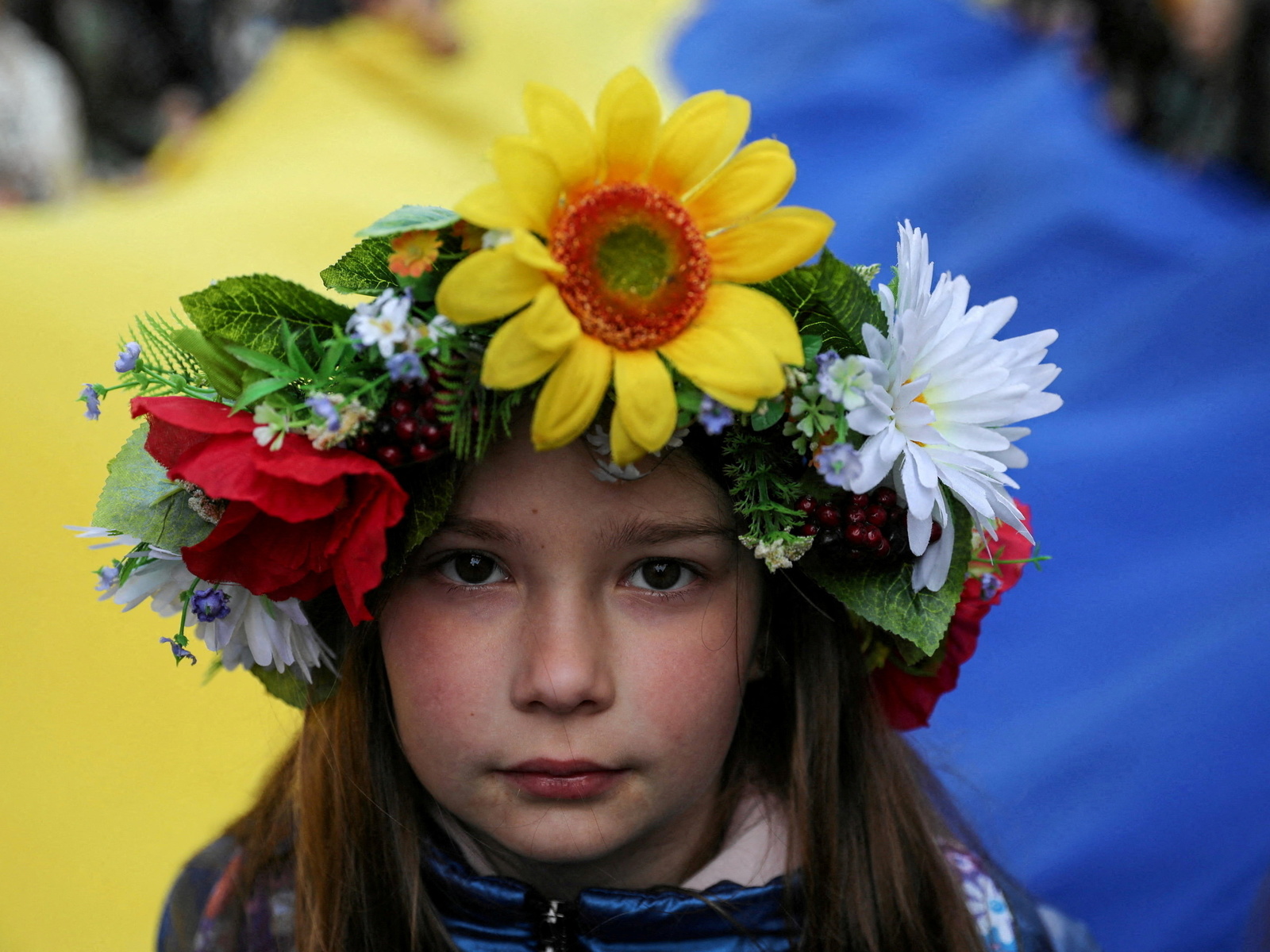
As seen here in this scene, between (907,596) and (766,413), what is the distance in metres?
0.25

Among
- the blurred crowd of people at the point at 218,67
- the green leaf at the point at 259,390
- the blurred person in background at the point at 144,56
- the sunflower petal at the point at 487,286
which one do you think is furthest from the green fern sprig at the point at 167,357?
the blurred person in background at the point at 144,56

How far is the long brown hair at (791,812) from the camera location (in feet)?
4.41

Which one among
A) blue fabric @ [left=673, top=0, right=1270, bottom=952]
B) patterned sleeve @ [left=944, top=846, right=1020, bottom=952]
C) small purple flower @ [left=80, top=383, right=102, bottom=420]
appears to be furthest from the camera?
blue fabric @ [left=673, top=0, right=1270, bottom=952]

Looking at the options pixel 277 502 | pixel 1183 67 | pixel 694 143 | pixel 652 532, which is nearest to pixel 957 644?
pixel 652 532

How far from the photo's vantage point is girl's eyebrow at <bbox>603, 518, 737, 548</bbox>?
3.63ft

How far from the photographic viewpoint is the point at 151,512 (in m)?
A: 1.15

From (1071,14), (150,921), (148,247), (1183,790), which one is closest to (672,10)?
(1071,14)

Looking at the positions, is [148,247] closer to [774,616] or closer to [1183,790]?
[774,616]

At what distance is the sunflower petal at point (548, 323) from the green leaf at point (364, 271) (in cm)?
25

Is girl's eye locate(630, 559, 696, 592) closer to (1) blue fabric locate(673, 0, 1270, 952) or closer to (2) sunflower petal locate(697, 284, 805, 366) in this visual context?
(2) sunflower petal locate(697, 284, 805, 366)

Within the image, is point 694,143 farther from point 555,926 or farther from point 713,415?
point 555,926

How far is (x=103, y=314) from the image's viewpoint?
223 cm

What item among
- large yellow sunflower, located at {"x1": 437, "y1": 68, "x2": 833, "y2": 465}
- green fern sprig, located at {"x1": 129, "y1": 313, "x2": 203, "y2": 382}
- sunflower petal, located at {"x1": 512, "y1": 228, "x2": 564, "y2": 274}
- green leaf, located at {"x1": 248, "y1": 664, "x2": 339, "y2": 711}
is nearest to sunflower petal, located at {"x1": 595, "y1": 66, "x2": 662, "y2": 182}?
large yellow sunflower, located at {"x1": 437, "y1": 68, "x2": 833, "y2": 465}

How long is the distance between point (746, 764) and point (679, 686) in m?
0.38
